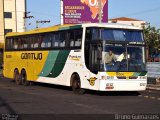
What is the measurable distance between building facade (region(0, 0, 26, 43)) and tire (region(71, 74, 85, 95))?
6075 cm

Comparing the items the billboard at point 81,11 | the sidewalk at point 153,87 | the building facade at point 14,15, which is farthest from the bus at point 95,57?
the building facade at point 14,15

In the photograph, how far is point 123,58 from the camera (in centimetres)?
2119

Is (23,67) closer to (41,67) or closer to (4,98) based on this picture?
(41,67)

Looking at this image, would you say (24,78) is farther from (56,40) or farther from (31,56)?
(56,40)

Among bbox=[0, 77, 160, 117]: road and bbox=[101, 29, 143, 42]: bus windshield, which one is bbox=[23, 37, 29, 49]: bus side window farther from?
bbox=[0, 77, 160, 117]: road

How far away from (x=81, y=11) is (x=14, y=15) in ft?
146

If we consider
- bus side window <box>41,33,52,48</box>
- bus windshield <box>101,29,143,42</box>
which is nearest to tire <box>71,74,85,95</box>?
bus windshield <box>101,29,143,42</box>

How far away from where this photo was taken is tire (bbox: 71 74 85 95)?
22.4m

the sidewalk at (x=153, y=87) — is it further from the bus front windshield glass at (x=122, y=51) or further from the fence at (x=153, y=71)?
the bus front windshield glass at (x=122, y=51)

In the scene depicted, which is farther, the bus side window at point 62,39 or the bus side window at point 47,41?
the bus side window at point 47,41

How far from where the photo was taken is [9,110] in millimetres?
15312

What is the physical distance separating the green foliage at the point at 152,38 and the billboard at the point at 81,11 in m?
24.8

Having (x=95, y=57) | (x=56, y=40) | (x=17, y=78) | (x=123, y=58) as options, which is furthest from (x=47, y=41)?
(x=123, y=58)

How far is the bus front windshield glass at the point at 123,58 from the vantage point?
20828 mm
